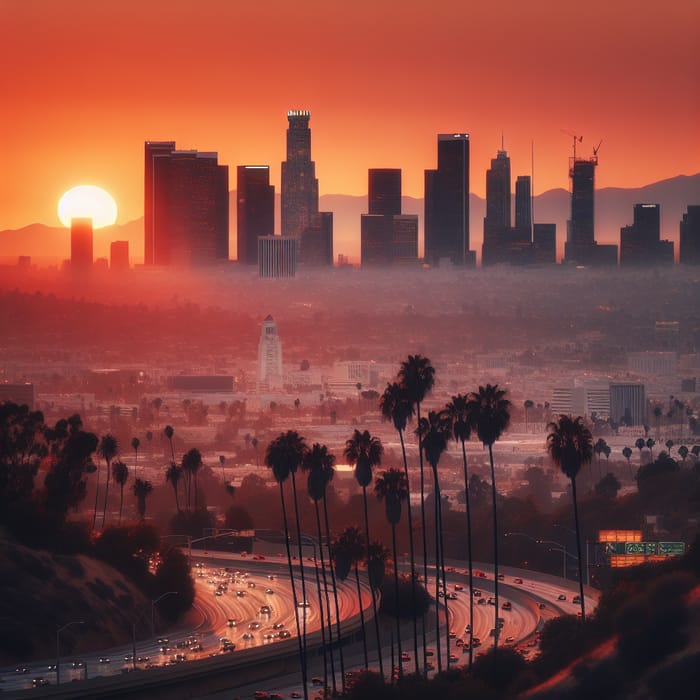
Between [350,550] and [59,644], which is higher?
[350,550]

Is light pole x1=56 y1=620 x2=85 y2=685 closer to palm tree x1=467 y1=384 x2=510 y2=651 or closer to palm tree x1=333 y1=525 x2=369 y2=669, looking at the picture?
palm tree x1=333 y1=525 x2=369 y2=669

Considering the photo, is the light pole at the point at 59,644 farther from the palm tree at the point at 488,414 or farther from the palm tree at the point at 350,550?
the palm tree at the point at 488,414

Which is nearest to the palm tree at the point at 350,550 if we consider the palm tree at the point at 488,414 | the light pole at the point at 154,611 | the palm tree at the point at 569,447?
the palm tree at the point at 488,414

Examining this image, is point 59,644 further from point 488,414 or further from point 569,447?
point 569,447

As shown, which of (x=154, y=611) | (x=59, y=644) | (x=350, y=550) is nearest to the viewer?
(x=350, y=550)

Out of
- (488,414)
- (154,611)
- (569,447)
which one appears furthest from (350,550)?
(154,611)

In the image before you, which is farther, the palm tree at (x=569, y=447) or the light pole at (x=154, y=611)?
the light pole at (x=154, y=611)

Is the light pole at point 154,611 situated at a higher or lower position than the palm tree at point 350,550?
lower

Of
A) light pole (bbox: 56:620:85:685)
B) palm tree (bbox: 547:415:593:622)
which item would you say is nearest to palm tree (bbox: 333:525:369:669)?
palm tree (bbox: 547:415:593:622)

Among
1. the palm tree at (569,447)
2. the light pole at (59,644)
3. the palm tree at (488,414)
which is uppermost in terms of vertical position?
the palm tree at (488,414)

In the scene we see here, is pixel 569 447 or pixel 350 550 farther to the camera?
pixel 350 550

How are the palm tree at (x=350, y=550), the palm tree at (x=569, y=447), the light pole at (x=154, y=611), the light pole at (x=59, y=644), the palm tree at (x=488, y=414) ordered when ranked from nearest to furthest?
the light pole at (x=59, y=644)
the palm tree at (x=569, y=447)
the palm tree at (x=350, y=550)
the palm tree at (x=488, y=414)
the light pole at (x=154, y=611)
